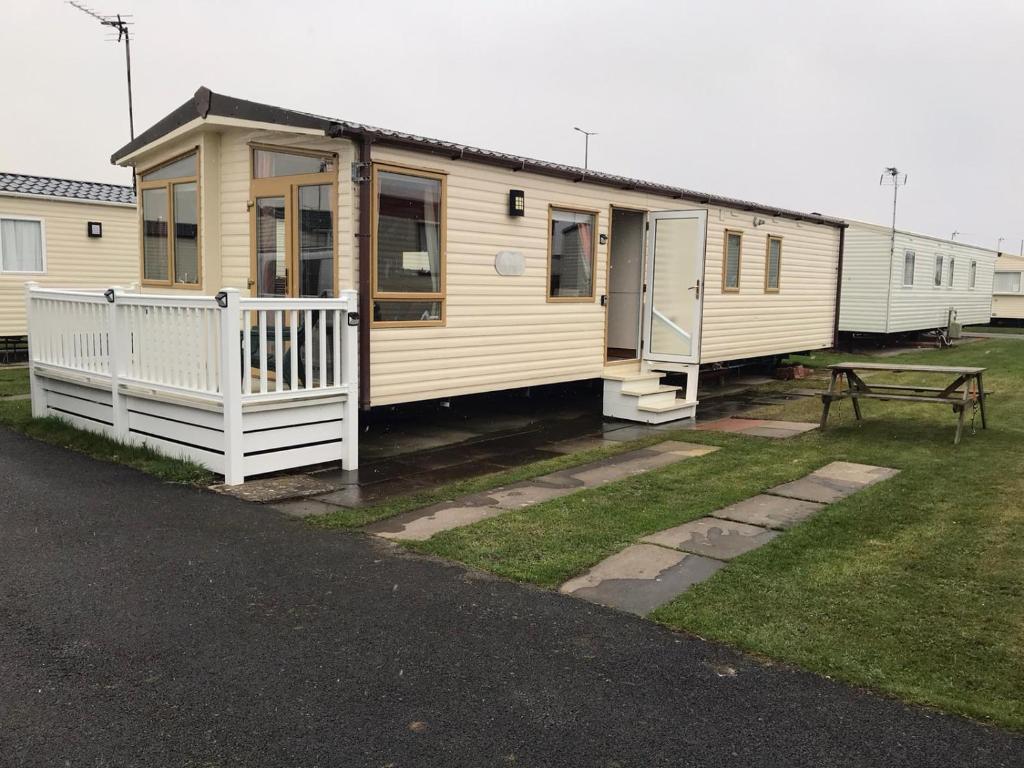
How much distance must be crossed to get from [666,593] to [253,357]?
4.45m

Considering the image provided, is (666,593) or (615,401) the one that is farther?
(615,401)

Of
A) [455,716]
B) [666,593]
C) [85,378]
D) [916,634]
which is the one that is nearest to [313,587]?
[455,716]

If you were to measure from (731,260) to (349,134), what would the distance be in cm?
677

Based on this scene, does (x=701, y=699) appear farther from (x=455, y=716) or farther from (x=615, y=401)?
(x=615, y=401)

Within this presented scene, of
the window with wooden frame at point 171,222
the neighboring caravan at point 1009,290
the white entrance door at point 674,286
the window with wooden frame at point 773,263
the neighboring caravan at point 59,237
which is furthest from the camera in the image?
the neighboring caravan at point 1009,290

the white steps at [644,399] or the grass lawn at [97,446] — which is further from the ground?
the white steps at [644,399]

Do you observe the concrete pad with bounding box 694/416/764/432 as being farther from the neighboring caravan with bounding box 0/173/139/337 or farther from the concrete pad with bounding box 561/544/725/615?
the neighboring caravan with bounding box 0/173/139/337

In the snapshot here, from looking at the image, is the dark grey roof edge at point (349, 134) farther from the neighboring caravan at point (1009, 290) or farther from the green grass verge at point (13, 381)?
the neighboring caravan at point (1009, 290)

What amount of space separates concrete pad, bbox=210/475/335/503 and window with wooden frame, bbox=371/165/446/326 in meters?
1.68

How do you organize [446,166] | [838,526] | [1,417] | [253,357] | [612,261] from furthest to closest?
[612,261]
[1,417]
[446,166]
[253,357]
[838,526]

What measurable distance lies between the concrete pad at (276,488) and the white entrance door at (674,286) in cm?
536

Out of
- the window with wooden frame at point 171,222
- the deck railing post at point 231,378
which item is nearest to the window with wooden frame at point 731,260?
the window with wooden frame at point 171,222

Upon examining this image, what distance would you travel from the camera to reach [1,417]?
27.9 ft

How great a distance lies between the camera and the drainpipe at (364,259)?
6.77 metres
